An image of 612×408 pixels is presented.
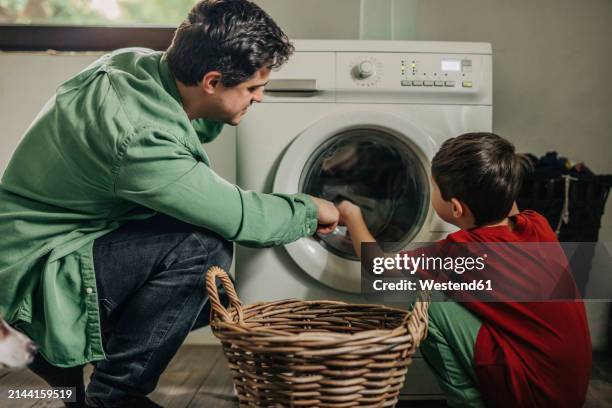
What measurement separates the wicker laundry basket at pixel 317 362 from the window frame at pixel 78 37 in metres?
1.20

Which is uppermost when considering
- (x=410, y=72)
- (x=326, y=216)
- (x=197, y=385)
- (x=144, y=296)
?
(x=410, y=72)

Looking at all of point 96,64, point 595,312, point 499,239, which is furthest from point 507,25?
point 96,64

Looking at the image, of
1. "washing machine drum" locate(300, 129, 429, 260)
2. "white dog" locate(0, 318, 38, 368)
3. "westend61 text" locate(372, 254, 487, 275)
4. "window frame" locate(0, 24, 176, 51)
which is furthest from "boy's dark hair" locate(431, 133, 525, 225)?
"window frame" locate(0, 24, 176, 51)

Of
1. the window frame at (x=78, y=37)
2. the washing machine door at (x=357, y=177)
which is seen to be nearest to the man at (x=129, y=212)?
the washing machine door at (x=357, y=177)

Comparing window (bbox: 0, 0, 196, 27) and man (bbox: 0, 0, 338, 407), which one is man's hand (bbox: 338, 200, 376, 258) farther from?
window (bbox: 0, 0, 196, 27)

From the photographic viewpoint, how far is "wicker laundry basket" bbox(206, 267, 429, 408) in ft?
2.79

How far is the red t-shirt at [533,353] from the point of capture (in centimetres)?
104

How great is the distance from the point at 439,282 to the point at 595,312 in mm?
1026

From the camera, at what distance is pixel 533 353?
105 centimetres

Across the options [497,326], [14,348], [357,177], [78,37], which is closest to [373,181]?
[357,177]

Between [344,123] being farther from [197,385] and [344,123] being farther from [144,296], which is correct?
[197,385]

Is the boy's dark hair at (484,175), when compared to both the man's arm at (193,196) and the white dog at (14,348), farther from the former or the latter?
the white dog at (14,348)

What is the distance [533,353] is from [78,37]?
167cm

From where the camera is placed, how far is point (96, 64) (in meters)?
1.12
